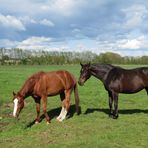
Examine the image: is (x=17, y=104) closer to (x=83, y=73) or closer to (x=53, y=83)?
(x=53, y=83)

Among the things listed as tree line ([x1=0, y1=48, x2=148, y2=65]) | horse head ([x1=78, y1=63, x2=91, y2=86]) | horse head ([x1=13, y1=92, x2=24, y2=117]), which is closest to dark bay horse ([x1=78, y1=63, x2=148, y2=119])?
horse head ([x1=78, y1=63, x2=91, y2=86])

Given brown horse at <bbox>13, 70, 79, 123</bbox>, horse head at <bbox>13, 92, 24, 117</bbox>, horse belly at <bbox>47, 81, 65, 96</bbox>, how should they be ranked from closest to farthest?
horse head at <bbox>13, 92, 24, 117</bbox> → brown horse at <bbox>13, 70, 79, 123</bbox> → horse belly at <bbox>47, 81, 65, 96</bbox>

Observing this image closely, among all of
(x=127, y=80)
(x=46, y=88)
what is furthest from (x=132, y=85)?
(x=46, y=88)

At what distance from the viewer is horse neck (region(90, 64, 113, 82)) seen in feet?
38.0

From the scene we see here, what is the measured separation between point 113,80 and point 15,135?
3.99 m

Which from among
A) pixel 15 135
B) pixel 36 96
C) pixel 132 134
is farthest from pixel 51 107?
pixel 132 134

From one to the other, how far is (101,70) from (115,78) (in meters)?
0.58

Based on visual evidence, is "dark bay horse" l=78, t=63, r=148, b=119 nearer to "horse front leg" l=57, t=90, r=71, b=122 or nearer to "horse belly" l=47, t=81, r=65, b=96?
"horse front leg" l=57, t=90, r=71, b=122

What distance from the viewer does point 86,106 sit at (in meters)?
14.3

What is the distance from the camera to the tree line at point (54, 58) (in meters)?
65.9

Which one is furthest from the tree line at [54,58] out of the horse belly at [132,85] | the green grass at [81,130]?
the horse belly at [132,85]

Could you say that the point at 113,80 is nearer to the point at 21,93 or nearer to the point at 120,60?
the point at 21,93

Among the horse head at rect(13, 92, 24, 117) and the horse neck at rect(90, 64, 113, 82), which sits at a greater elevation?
the horse neck at rect(90, 64, 113, 82)

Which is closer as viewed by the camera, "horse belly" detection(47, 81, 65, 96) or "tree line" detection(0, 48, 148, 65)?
"horse belly" detection(47, 81, 65, 96)
